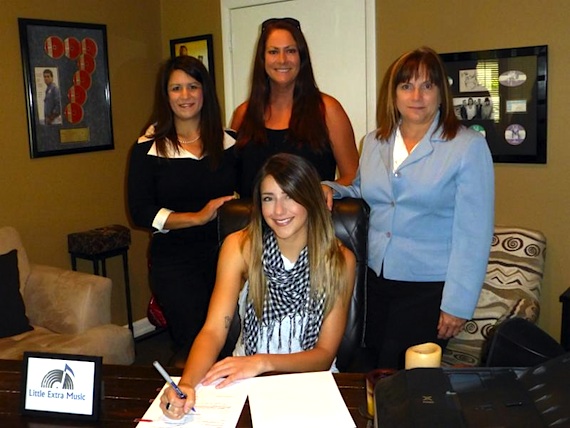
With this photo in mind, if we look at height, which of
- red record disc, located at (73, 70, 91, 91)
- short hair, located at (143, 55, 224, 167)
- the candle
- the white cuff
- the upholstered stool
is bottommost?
the upholstered stool

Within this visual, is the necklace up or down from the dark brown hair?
down

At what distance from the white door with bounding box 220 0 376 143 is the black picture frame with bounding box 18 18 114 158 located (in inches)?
34.9

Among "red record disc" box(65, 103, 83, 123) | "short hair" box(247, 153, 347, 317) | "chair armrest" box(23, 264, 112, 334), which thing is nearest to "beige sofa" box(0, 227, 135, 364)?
"chair armrest" box(23, 264, 112, 334)

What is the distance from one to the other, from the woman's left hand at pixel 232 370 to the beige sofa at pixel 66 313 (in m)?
1.56

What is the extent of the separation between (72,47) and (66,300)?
153cm

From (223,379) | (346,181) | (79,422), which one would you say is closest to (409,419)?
(223,379)

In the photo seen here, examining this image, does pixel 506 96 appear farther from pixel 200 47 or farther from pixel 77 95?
pixel 77 95

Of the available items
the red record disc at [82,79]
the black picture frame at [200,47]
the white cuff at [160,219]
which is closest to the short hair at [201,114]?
the white cuff at [160,219]

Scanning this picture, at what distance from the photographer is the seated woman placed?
78.5 inches

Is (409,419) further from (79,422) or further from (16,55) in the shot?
(16,55)

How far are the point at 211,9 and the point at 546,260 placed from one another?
2.55 m

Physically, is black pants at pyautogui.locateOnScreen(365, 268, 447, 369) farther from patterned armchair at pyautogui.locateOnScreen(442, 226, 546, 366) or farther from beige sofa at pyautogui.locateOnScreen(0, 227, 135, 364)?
beige sofa at pyautogui.locateOnScreen(0, 227, 135, 364)

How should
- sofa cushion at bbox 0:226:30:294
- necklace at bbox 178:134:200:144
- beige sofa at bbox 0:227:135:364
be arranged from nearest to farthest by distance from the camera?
necklace at bbox 178:134:200:144 → beige sofa at bbox 0:227:135:364 → sofa cushion at bbox 0:226:30:294

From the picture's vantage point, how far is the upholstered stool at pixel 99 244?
380cm
